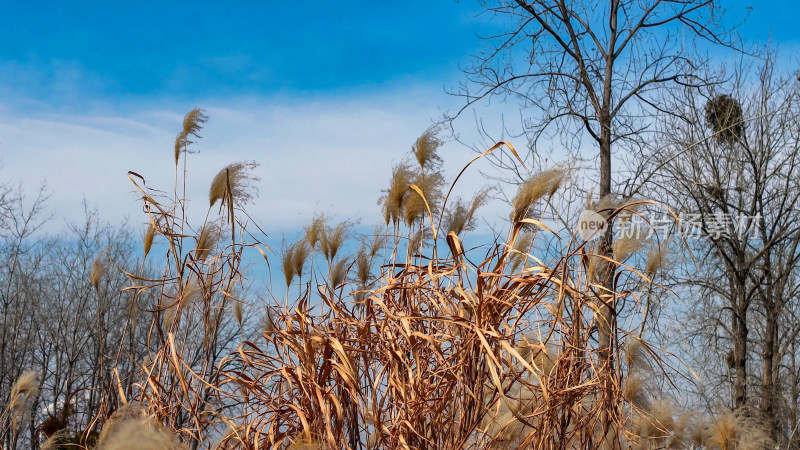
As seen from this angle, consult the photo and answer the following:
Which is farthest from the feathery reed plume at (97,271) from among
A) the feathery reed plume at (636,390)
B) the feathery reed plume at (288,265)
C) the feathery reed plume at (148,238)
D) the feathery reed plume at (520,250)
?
the feathery reed plume at (636,390)

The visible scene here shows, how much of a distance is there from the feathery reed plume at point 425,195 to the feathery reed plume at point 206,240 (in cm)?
75

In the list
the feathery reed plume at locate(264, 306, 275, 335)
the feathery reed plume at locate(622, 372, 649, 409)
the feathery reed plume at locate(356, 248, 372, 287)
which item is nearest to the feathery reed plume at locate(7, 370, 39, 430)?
the feathery reed plume at locate(264, 306, 275, 335)

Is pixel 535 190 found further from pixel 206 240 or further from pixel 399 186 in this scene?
pixel 206 240

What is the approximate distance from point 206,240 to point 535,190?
121 centimetres

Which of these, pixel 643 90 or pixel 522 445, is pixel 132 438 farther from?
pixel 643 90

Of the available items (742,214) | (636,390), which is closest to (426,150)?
(636,390)

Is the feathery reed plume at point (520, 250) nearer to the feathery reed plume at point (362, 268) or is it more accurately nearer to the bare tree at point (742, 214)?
the feathery reed plume at point (362, 268)

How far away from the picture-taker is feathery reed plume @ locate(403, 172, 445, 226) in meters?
2.03

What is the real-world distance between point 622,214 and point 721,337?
6.79m

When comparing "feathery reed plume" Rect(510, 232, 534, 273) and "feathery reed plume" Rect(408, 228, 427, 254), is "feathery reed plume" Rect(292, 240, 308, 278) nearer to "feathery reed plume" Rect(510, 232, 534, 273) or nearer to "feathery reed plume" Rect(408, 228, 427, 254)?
"feathery reed plume" Rect(408, 228, 427, 254)

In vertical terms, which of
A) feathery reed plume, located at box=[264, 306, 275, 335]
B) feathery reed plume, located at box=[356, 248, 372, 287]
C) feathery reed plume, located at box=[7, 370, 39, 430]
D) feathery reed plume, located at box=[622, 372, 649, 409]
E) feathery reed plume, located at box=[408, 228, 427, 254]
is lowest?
feathery reed plume, located at box=[7, 370, 39, 430]

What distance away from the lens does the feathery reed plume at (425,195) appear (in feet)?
6.66

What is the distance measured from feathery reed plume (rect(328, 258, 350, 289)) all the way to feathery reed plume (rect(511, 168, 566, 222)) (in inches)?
26.7

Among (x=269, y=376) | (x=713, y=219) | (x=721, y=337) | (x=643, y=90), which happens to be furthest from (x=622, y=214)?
(x=721, y=337)
